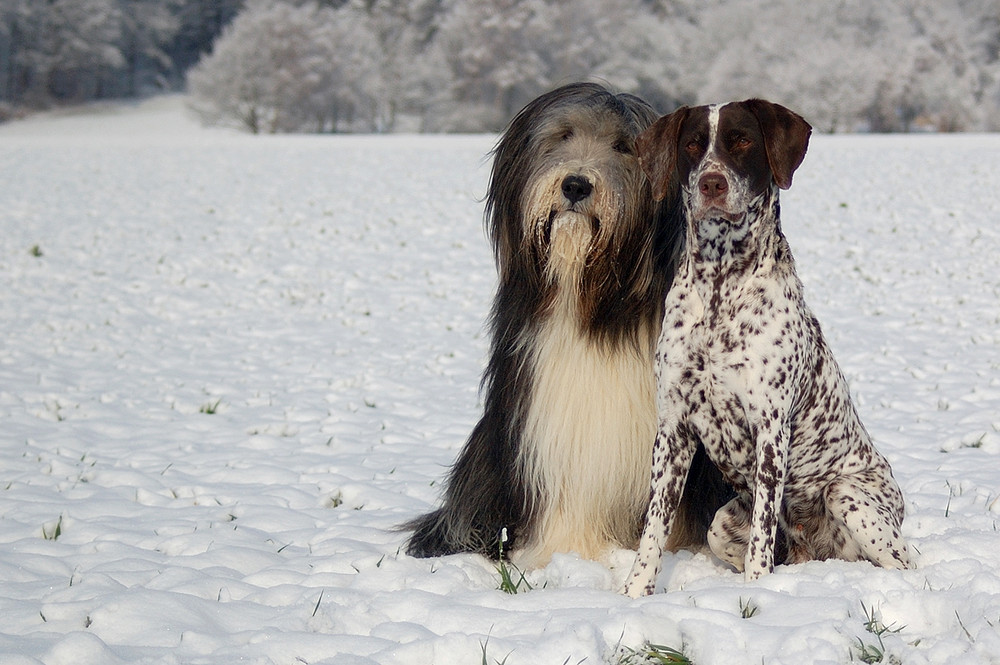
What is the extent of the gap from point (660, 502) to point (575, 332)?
0.75 m

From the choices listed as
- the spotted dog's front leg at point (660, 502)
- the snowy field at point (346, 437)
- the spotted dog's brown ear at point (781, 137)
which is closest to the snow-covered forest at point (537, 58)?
the snowy field at point (346, 437)

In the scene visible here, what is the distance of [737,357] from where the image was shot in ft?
9.21

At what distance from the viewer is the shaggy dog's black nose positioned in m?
3.16

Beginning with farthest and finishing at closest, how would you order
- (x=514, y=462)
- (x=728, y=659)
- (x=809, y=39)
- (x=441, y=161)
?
(x=809, y=39) → (x=441, y=161) → (x=514, y=462) → (x=728, y=659)

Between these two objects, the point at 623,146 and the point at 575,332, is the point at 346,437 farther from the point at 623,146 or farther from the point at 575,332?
the point at 623,146

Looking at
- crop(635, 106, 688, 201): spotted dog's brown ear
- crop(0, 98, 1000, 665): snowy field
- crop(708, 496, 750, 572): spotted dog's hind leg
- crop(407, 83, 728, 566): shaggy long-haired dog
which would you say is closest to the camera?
crop(0, 98, 1000, 665): snowy field

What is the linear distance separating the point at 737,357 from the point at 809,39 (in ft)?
135

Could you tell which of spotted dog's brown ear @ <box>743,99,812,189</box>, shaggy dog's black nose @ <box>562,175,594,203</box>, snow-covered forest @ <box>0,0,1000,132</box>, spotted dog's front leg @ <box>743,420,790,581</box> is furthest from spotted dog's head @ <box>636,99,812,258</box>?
snow-covered forest @ <box>0,0,1000,132</box>

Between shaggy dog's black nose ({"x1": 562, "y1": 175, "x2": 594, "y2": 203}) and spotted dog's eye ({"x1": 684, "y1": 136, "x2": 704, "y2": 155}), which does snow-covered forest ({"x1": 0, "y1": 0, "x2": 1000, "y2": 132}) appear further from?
spotted dog's eye ({"x1": 684, "y1": 136, "x2": 704, "y2": 155})

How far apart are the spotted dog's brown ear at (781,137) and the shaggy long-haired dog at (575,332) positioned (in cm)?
54

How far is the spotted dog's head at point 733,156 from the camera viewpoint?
9.05ft

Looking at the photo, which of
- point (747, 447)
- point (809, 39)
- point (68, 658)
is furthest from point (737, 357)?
point (809, 39)

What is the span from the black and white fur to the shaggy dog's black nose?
260 millimetres

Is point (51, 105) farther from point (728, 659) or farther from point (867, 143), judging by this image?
point (728, 659)
